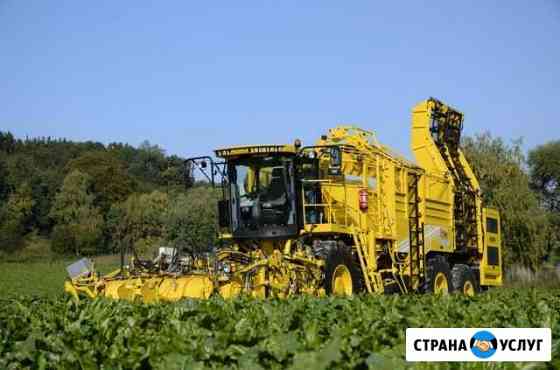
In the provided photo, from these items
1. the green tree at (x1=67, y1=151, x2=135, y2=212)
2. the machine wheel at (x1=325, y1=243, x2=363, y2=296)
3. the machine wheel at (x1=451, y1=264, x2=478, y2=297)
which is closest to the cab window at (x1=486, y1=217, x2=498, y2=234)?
the machine wheel at (x1=451, y1=264, x2=478, y2=297)

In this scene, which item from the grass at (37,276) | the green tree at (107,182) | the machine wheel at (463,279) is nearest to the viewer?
the machine wheel at (463,279)

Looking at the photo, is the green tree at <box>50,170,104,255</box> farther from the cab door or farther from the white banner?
the white banner

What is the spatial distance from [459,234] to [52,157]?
82797 mm

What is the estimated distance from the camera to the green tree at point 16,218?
2383 inches

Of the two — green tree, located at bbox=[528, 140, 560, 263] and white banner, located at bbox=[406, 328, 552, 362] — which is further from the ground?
green tree, located at bbox=[528, 140, 560, 263]

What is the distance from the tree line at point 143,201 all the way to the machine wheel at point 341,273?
546cm

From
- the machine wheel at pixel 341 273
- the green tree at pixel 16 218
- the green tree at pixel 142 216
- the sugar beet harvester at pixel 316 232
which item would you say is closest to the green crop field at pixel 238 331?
the sugar beet harvester at pixel 316 232

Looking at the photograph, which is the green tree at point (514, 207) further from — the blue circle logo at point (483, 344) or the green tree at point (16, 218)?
the green tree at point (16, 218)

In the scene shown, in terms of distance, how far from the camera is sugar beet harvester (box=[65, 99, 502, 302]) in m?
12.3

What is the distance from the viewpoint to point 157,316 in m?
6.86

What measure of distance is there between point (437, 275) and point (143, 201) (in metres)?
44.4

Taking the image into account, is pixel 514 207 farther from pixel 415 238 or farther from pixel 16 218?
pixel 16 218

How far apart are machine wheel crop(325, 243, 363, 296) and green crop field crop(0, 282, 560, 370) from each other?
15.1 feet

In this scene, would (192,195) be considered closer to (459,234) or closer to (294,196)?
(459,234)
